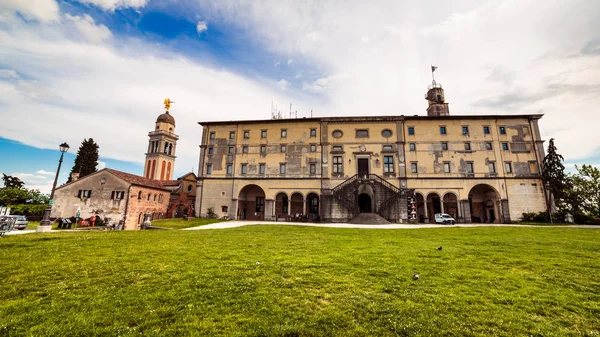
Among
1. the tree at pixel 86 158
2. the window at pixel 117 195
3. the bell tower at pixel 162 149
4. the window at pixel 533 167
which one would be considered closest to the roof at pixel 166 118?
the bell tower at pixel 162 149

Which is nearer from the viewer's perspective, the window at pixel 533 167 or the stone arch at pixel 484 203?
the window at pixel 533 167

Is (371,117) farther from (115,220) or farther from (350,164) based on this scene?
(115,220)

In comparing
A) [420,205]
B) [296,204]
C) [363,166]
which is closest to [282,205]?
[296,204]

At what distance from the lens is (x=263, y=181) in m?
37.3

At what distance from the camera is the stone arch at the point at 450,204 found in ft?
118

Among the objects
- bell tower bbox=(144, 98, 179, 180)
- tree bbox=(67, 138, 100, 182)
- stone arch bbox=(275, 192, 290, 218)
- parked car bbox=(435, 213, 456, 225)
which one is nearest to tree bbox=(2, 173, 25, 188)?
tree bbox=(67, 138, 100, 182)

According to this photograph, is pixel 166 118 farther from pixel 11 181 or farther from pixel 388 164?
pixel 388 164

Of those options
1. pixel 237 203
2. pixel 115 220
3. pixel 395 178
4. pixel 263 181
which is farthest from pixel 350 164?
pixel 115 220

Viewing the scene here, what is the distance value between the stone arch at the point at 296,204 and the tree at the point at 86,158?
4116 cm

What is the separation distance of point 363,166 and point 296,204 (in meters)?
11.7

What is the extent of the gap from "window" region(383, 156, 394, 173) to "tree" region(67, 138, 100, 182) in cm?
5452

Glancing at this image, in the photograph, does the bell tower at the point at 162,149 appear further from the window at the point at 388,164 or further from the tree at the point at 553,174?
the tree at the point at 553,174

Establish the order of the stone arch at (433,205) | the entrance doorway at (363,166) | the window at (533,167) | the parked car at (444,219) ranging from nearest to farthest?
the parked car at (444,219) → the window at (533,167) → the entrance doorway at (363,166) → the stone arch at (433,205)

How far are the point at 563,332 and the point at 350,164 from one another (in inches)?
1255
